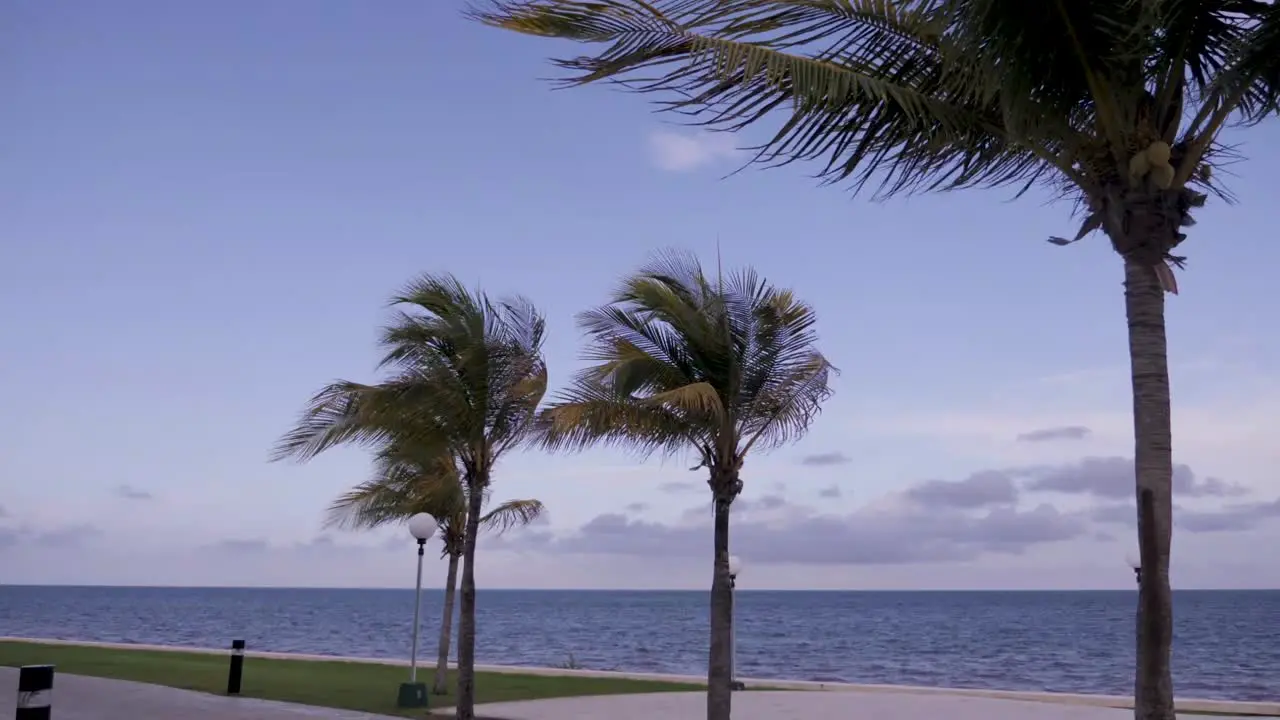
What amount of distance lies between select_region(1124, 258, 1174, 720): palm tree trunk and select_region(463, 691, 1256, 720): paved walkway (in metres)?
11.3

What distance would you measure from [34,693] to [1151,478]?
24.3 ft

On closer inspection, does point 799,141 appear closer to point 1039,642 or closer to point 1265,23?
point 1265,23

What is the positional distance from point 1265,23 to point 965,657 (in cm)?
6052

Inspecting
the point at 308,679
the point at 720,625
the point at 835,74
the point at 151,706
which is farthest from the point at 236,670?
the point at 835,74

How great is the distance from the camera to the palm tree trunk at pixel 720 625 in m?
12.9

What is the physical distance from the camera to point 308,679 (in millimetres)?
22453

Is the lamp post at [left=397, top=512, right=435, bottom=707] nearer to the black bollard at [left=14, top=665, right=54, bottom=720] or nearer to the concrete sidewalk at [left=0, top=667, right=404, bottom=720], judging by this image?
the concrete sidewalk at [left=0, top=667, right=404, bottom=720]

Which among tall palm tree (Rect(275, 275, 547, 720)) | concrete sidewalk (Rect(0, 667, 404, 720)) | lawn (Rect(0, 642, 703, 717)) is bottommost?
lawn (Rect(0, 642, 703, 717))

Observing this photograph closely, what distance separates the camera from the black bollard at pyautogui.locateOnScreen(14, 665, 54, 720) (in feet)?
27.5

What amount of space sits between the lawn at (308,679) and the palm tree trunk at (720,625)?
5757 mm

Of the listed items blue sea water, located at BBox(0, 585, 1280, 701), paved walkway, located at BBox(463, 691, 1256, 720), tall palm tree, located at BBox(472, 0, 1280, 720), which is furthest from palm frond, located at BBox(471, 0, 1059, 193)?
blue sea water, located at BBox(0, 585, 1280, 701)

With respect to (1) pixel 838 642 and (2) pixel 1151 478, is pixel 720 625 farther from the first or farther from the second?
(1) pixel 838 642

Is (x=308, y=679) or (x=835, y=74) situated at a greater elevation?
(x=835, y=74)

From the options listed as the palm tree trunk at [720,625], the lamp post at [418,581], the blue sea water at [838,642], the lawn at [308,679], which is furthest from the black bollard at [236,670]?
the blue sea water at [838,642]
